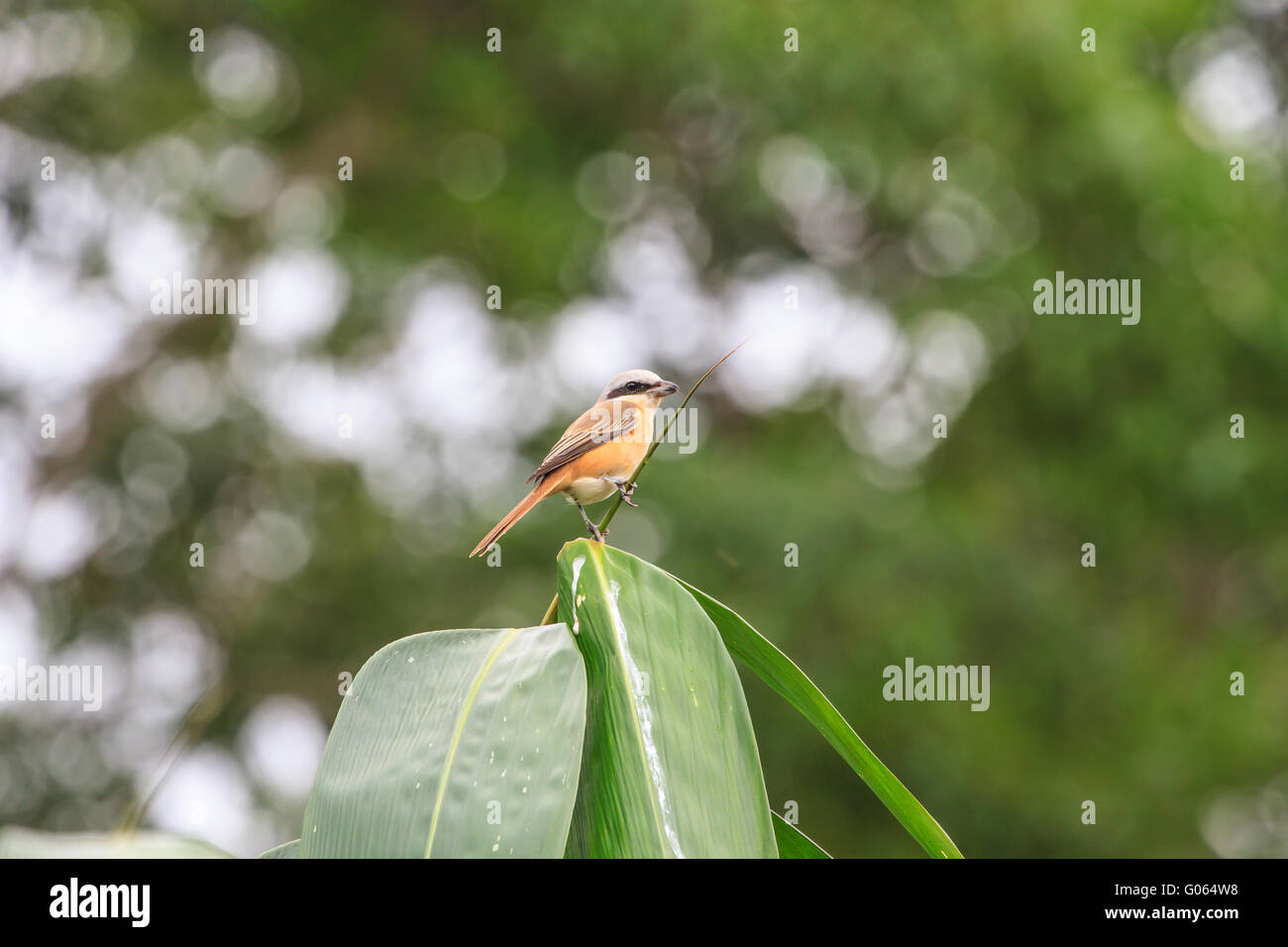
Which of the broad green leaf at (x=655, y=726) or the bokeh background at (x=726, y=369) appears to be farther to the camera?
the bokeh background at (x=726, y=369)

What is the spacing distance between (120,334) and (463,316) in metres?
2.21

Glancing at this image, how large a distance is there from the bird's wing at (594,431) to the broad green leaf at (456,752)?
2.46 feet

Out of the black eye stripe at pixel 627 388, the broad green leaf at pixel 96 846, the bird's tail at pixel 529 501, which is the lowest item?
the broad green leaf at pixel 96 846

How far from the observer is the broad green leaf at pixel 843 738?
4.34 ft

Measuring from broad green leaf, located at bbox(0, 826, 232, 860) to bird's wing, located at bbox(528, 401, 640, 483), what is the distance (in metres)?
1.00

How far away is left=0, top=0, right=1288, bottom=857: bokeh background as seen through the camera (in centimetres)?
686

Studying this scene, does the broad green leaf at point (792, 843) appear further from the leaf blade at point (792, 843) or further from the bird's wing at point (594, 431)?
the bird's wing at point (594, 431)

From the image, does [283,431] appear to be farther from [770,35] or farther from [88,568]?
[770,35]

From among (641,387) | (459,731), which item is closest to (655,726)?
(459,731)

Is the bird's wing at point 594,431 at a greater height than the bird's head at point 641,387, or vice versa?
the bird's head at point 641,387

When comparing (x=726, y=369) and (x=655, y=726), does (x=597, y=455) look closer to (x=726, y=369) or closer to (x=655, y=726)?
(x=655, y=726)

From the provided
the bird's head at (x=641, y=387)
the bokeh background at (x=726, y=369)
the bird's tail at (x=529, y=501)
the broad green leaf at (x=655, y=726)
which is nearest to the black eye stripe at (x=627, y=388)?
the bird's head at (x=641, y=387)

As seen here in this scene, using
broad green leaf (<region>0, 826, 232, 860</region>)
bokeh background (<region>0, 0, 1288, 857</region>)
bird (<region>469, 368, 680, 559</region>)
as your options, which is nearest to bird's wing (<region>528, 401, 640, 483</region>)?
bird (<region>469, 368, 680, 559</region>)

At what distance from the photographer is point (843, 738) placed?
134 centimetres
